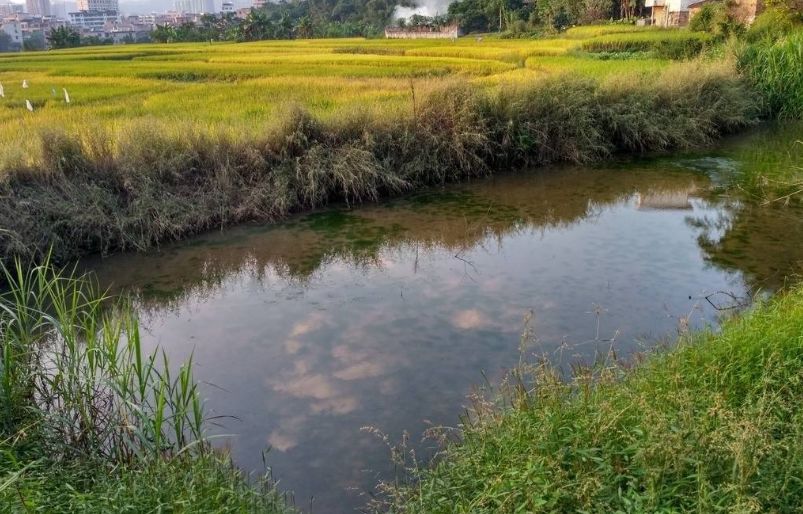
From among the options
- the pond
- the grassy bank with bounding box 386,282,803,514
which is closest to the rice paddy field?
the pond

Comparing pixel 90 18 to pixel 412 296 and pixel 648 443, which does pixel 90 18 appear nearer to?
pixel 412 296

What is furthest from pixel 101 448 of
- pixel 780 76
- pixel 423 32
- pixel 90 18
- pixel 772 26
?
pixel 90 18

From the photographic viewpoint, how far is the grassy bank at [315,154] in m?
7.29

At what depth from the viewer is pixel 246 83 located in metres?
14.7

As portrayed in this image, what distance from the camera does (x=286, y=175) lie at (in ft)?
28.2

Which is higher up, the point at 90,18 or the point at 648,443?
the point at 90,18

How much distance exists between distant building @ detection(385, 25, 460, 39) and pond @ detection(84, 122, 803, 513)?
39224mm

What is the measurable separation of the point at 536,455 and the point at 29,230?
5.84 metres

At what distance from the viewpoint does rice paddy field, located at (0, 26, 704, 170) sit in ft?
31.3

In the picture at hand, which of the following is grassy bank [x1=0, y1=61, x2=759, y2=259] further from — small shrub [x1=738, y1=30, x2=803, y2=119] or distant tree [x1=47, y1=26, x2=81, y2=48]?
distant tree [x1=47, y1=26, x2=81, y2=48]

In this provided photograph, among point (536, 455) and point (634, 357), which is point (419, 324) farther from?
point (536, 455)

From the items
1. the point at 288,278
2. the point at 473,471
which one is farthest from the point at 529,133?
the point at 473,471

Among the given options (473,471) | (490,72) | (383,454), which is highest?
(490,72)

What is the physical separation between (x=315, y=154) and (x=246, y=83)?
6.83 meters
